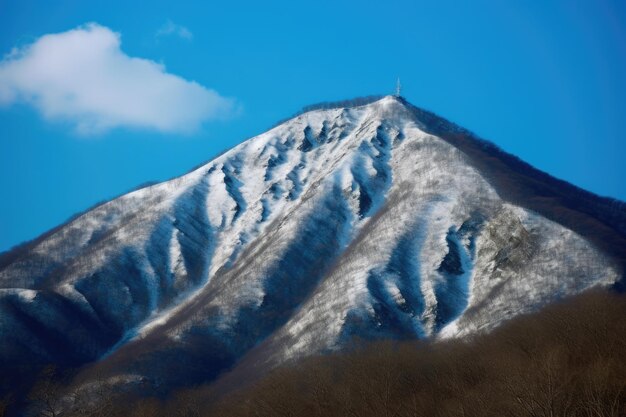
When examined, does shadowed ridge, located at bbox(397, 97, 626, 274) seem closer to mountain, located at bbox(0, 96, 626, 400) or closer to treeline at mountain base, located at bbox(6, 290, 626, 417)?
mountain, located at bbox(0, 96, 626, 400)

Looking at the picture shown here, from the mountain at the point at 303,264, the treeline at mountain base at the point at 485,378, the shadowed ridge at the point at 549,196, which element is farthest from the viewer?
the shadowed ridge at the point at 549,196

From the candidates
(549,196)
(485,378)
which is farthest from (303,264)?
(485,378)

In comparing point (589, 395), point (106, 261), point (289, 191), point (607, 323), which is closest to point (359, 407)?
point (589, 395)

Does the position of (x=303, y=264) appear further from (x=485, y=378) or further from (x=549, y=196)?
(x=485, y=378)

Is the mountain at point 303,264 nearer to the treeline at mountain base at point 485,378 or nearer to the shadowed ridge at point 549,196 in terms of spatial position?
the shadowed ridge at point 549,196

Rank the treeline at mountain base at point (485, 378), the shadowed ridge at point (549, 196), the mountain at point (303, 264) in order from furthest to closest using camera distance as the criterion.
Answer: the shadowed ridge at point (549, 196), the mountain at point (303, 264), the treeline at mountain base at point (485, 378)

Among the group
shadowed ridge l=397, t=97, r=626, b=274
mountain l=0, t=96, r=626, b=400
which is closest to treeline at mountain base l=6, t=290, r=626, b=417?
mountain l=0, t=96, r=626, b=400

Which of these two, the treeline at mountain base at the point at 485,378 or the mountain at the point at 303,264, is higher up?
the mountain at the point at 303,264

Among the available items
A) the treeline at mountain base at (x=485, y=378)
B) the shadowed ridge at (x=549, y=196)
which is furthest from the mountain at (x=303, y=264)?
the treeline at mountain base at (x=485, y=378)
